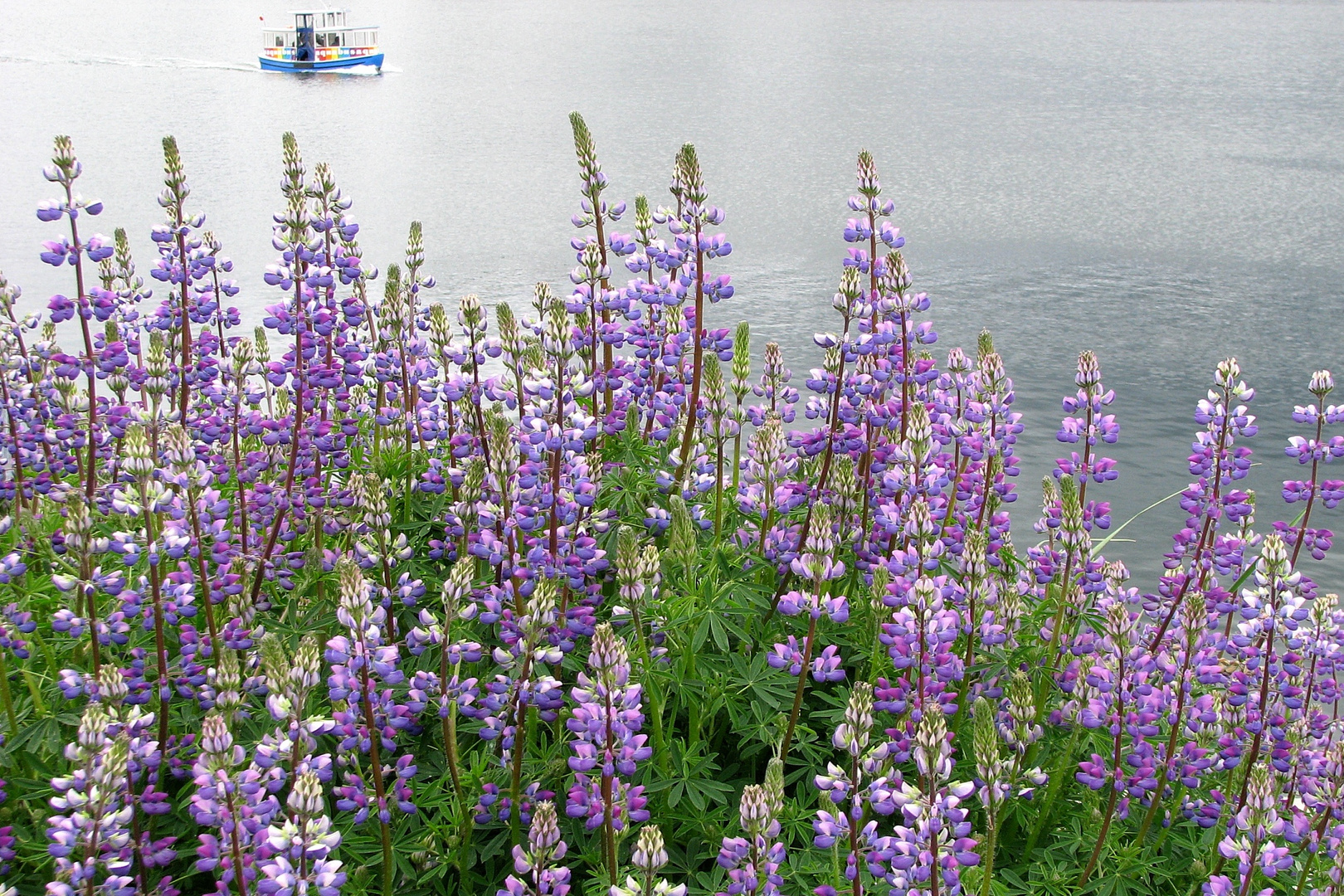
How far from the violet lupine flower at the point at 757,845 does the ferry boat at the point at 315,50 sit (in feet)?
96.2

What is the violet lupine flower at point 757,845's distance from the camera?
232cm

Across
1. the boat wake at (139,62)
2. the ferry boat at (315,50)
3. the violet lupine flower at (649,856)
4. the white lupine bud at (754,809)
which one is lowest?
the violet lupine flower at (649,856)

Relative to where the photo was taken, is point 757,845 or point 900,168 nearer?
point 757,845

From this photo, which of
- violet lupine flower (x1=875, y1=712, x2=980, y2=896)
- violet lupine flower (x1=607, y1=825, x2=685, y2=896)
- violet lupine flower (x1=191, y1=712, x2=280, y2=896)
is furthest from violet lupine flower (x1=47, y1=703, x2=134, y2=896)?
violet lupine flower (x1=875, y1=712, x2=980, y2=896)

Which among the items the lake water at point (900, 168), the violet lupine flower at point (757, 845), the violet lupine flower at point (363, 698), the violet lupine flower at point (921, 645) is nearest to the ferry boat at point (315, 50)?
the lake water at point (900, 168)

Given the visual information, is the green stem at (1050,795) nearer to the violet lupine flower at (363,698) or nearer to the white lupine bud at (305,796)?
the violet lupine flower at (363,698)

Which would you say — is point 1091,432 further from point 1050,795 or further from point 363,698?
point 363,698

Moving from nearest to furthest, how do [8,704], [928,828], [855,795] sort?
[928,828] → [855,795] → [8,704]

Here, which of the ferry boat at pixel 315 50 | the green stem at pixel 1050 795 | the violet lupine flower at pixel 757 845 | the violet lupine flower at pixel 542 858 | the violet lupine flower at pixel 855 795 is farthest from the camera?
the ferry boat at pixel 315 50

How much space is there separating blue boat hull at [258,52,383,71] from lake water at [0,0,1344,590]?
2.57ft

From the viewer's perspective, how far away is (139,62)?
29078mm

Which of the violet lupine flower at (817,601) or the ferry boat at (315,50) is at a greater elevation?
the ferry boat at (315,50)

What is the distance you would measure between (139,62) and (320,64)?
439cm

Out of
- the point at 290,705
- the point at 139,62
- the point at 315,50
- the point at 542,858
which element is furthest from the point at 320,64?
the point at 542,858
